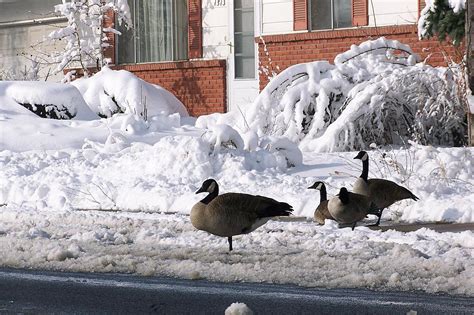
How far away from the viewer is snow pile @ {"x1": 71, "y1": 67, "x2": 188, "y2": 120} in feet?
88.2

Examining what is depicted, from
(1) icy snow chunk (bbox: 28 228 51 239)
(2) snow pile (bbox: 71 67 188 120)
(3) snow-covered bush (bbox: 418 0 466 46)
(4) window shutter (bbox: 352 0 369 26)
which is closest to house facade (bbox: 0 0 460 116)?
(4) window shutter (bbox: 352 0 369 26)

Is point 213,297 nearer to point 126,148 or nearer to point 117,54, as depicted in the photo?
Answer: point 126,148

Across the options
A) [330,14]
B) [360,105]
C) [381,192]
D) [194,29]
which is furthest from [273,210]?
[194,29]

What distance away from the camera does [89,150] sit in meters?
20.1

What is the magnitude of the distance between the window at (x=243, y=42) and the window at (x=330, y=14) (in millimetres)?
2114

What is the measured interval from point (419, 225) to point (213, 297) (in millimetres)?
5648

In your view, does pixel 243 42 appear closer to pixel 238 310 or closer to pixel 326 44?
pixel 326 44

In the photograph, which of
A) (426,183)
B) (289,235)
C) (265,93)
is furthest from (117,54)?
(289,235)

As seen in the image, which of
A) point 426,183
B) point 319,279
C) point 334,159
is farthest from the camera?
point 334,159

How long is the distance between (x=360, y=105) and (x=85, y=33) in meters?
14.3

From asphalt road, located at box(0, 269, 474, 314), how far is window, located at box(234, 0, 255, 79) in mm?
20368

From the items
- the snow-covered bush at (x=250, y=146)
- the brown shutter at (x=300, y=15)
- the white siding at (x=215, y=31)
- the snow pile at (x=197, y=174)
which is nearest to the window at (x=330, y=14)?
the brown shutter at (x=300, y=15)

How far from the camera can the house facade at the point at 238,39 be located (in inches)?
1056

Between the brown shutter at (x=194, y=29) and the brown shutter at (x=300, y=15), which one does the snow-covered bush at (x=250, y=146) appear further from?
the brown shutter at (x=194, y=29)
